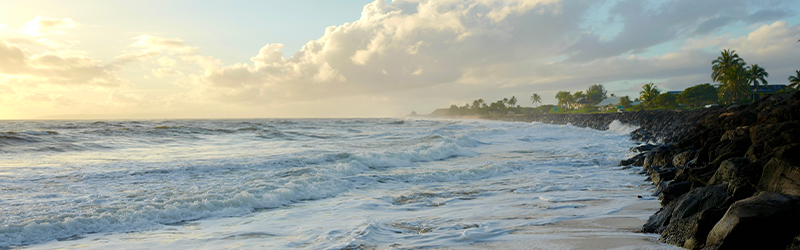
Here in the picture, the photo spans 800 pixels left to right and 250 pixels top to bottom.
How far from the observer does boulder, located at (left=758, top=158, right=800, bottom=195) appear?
154 inches

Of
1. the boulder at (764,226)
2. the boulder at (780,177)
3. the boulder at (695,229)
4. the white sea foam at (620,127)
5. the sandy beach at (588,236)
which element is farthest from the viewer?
the white sea foam at (620,127)

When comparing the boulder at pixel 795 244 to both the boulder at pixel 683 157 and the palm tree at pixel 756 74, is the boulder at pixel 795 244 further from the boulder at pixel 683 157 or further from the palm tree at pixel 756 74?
the palm tree at pixel 756 74

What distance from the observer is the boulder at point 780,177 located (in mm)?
3912

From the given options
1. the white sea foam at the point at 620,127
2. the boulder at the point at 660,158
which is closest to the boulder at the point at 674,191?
the boulder at the point at 660,158

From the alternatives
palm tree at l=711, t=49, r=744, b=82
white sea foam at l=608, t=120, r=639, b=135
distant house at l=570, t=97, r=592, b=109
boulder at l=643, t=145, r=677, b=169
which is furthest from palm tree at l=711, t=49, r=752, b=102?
distant house at l=570, t=97, r=592, b=109

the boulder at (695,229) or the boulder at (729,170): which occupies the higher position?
the boulder at (729,170)

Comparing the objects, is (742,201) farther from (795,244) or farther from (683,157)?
(683,157)

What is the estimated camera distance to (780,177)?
4109mm

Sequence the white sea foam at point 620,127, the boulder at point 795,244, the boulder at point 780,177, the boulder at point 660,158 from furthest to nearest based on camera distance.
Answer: the white sea foam at point 620,127
the boulder at point 660,158
the boulder at point 780,177
the boulder at point 795,244

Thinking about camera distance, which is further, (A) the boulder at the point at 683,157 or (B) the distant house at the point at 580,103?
(B) the distant house at the point at 580,103

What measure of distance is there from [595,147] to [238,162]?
13704 millimetres

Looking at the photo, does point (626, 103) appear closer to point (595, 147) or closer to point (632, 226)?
point (595, 147)

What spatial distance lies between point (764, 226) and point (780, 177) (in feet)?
4.61

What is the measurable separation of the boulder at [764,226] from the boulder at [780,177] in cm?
88
